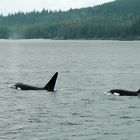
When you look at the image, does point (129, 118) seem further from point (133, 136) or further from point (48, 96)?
point (48, 96)

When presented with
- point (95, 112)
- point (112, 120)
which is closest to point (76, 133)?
point (112, 120)

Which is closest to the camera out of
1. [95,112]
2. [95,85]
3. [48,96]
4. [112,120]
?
[112,120]

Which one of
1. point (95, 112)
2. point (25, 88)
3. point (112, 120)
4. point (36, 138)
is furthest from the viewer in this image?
point (25, 88)

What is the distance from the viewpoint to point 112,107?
55.2 m

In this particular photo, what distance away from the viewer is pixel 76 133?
4322 centimetres

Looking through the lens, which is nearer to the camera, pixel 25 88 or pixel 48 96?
pixel 48 96

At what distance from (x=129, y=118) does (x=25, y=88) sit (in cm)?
2214

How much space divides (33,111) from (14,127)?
792cm

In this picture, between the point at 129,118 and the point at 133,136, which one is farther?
the point at 129,118

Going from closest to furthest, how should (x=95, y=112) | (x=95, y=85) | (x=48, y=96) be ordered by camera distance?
(x=95, y=112), (x=48, y=96), (x=95, y=85)

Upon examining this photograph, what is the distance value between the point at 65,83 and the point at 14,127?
130ft

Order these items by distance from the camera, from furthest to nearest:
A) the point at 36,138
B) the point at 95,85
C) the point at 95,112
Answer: the point at 95,85
the point at 95,112
the point at 36,138

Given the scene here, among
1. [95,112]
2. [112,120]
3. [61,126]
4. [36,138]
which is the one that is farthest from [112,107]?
[36,138]

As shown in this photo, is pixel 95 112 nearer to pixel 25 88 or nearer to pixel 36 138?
pixel 36 138
